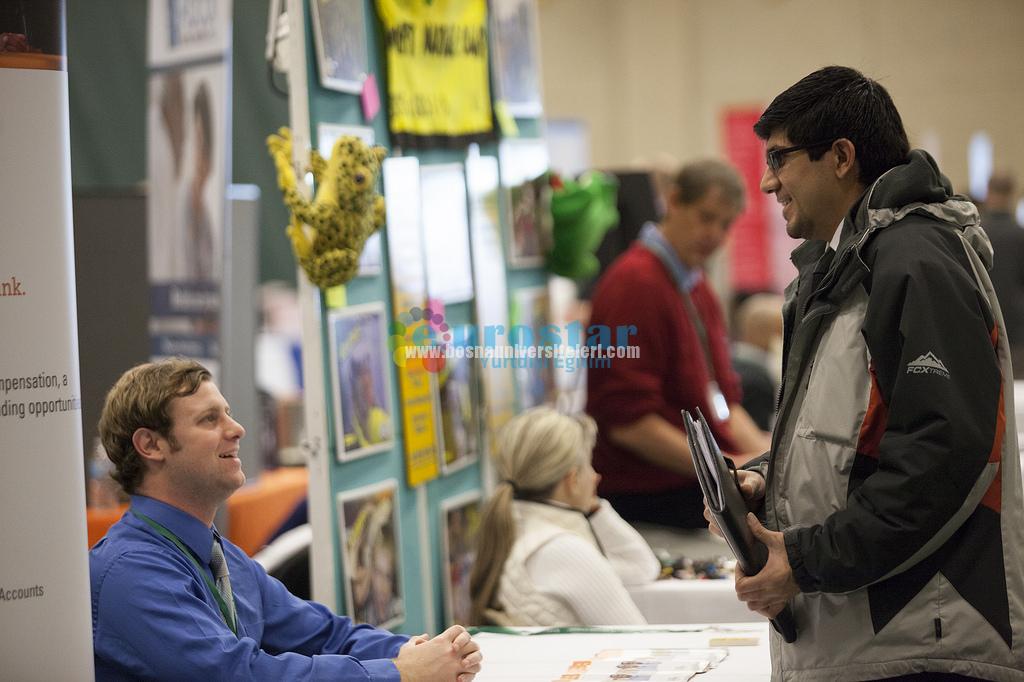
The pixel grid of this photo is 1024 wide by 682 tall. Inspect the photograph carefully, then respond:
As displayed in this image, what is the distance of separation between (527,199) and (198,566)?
2509 mm

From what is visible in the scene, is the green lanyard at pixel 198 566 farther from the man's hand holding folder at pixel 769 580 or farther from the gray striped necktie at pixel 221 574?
the man's hand holding folder at pixel 769 580

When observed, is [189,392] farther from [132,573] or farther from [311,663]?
[311,663]

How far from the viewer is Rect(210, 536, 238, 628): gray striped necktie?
214 centimetres

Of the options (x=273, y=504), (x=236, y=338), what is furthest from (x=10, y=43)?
(x=273, y=504)

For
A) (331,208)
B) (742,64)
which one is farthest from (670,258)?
(742,64)

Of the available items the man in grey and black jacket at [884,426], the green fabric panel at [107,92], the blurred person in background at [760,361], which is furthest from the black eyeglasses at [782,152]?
Answer: the green fabric panel at [107,92]

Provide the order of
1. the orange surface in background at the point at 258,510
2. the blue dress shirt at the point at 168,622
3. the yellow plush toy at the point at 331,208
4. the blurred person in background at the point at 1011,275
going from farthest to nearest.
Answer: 1. the blurred person in background at the point at 1011,275
2. the orange surface in background at the point at 258,510
3. the yellow plush toy at the point at 331,208
4. the blue dress shirt at the point at 168,622

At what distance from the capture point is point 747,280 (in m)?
10.4

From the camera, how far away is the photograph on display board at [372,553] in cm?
311

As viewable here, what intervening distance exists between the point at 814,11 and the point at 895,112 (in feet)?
26.7

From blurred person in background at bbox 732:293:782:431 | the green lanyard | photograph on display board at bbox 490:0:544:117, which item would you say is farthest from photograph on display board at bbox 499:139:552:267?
the green lanyard

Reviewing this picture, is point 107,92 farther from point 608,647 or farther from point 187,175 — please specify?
point 608,647

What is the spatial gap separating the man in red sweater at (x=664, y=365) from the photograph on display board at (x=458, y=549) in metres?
0.44

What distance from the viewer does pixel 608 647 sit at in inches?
102
